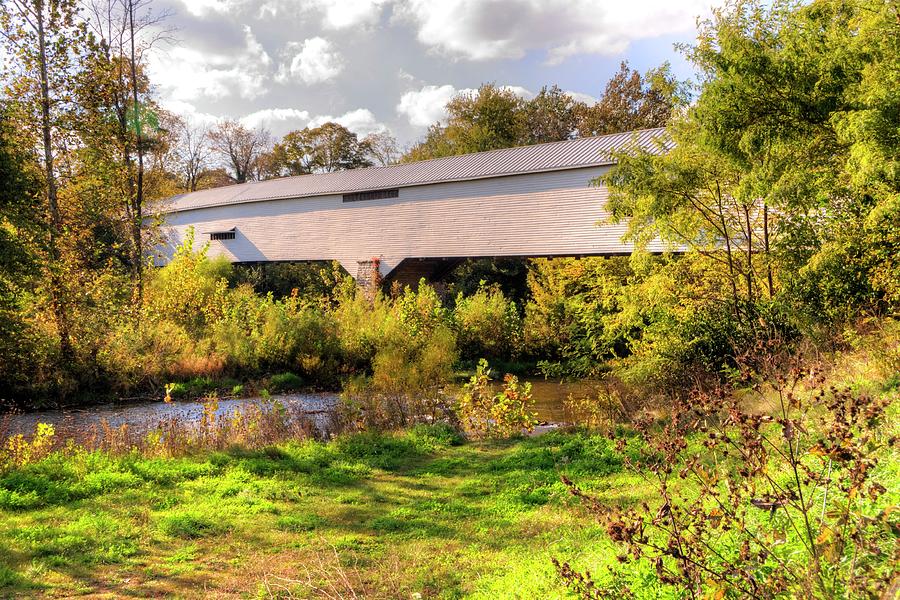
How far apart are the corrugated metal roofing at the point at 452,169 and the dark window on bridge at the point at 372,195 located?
169 millimetres

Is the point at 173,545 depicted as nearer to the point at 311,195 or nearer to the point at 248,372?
the point at 248,372

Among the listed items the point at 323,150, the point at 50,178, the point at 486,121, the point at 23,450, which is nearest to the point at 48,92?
the point at 50,178

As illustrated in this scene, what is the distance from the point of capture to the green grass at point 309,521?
11.2 ft

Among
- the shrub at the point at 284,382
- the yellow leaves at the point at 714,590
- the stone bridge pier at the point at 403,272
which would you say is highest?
the stone bridge pier at the point at 403,272

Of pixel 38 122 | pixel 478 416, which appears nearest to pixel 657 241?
pixel 478 416

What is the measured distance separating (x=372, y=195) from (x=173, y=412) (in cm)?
1154

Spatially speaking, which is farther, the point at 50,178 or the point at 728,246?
the point at 50,178

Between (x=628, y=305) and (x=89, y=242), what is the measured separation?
1058cm

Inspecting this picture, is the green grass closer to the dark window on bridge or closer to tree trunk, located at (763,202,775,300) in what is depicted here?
tree trunk, located at (763,202,775,300)

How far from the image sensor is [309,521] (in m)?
4.48

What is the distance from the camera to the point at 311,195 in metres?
21.4

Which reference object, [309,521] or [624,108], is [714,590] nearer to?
[309,521]

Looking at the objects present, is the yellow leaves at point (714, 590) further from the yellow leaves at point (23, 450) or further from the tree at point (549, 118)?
the tree at point (549, 118)

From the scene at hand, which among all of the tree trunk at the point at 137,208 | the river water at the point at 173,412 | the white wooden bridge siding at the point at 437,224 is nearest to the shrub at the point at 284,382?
the river water at the point at 173,412
